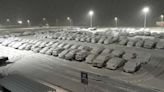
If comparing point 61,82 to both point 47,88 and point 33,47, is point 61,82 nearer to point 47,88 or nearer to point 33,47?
point 47,88

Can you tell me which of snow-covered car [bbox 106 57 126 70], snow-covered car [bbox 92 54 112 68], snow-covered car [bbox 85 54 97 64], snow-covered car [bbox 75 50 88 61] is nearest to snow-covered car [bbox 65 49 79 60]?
snow-covered car [bbox 75 50 88 61]

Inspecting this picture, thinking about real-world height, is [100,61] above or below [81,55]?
below

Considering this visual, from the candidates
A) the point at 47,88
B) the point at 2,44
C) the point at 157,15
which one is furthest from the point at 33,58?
the point at 157,15

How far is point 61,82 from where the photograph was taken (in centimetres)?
868

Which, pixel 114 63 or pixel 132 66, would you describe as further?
pixel 114 63

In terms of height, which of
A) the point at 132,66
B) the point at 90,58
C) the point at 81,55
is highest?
the point at 81,55

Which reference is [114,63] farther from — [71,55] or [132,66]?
[71,55]

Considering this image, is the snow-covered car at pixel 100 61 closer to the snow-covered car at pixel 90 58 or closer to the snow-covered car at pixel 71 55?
the snow-covered car at pixel 90 58

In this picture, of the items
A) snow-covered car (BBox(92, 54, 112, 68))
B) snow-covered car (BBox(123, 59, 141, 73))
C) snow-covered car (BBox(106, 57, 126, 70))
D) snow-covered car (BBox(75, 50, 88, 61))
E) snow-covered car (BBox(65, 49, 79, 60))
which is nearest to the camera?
snow-covered car (BBox(123, 59, 141, 73))

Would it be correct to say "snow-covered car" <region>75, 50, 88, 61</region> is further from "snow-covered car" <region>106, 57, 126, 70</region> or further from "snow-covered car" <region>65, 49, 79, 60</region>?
"snow-covered car" <region>106, 57, 126, 70</region>

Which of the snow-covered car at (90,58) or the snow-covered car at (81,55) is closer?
the snow-covered car at (90,58)

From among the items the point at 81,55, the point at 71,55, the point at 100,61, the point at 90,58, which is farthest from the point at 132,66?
the point at 71,55

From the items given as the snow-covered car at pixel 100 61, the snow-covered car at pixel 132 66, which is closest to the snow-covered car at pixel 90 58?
the snow-covered car at pixel 100 61

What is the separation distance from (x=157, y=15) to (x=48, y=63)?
33.5 m
